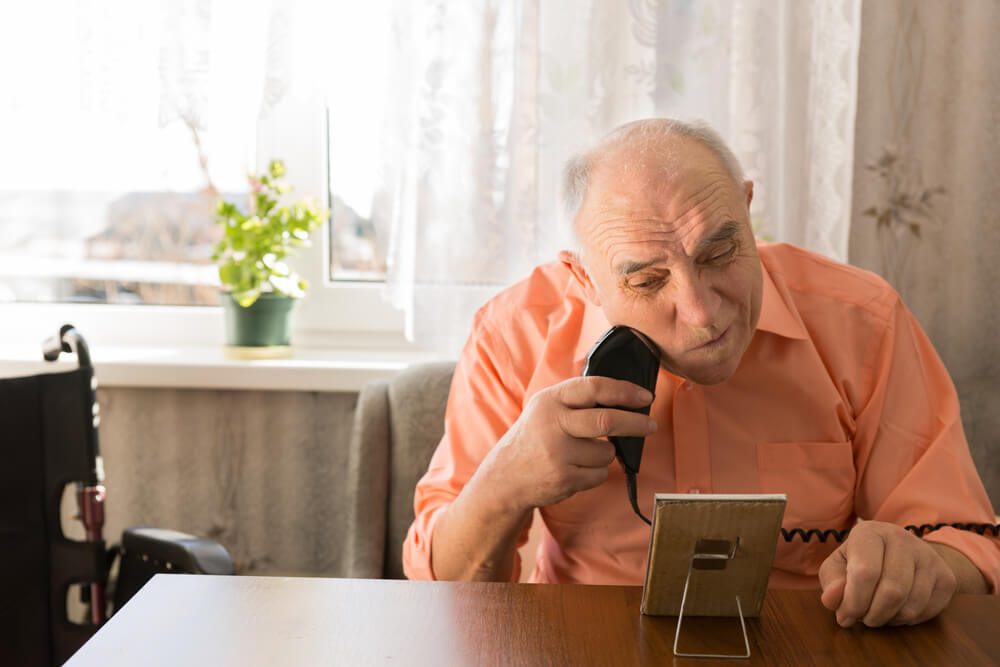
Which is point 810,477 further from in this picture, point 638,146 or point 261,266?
point 261,266

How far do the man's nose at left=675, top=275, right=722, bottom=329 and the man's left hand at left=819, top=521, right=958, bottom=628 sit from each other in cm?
30

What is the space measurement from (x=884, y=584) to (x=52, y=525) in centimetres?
137

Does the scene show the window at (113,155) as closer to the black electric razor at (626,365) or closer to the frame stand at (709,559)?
the black electric razor at (626,365)

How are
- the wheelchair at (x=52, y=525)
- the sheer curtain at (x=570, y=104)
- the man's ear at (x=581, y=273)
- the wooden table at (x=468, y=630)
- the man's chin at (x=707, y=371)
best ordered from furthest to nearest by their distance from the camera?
1. the sheer curtain at (x=570, y=104)
2. the wheelchair at (x=52, y=525)
3. the man's ear at (x=581, y=273)
4. the man's chin at (x=707, y=371)
5. the wooden table at (x=468, y=630)

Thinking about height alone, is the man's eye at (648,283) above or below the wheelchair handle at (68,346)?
above

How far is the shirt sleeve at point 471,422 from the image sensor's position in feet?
4.33

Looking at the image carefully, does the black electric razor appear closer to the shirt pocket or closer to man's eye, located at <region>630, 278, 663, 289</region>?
man's eye, located at <region>630, 278, 663, 289</region>

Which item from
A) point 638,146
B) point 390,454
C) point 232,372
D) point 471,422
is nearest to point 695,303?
point 638,146

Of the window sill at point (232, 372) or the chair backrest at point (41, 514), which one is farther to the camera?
the window sill at point (232, 372)

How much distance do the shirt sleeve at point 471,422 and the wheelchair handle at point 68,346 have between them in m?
0.68

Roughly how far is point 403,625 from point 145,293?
170 centimetres

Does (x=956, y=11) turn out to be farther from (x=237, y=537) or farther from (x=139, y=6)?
(x=237, y=537)

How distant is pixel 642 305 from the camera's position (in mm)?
1120

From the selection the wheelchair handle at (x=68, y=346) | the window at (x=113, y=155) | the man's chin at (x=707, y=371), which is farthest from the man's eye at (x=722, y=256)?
the window at (x=113, y=155)
